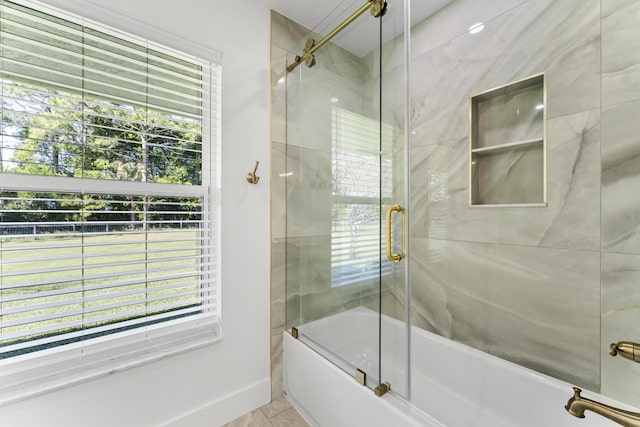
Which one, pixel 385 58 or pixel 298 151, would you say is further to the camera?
pixel 298 151

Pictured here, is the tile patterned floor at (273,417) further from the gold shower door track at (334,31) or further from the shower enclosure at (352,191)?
the gold shower door track at (334,31)

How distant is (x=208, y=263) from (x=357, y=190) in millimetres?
962

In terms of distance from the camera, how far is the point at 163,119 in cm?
147

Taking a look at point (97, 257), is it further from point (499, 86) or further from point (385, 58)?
point (499, 86)

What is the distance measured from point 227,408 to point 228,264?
846 millimetres

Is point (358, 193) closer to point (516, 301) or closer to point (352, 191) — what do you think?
point (352, 191)

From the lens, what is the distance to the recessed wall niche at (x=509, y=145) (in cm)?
147

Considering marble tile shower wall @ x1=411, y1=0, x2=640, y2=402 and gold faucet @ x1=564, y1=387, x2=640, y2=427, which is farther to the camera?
marble tile shower wall @ x1=411, y1=0, x2=640, y2=402

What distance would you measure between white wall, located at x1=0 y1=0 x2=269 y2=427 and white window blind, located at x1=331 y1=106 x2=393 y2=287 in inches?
20.2

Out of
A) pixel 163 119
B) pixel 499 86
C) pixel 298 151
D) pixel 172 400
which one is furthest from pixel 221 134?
pixel 499 86


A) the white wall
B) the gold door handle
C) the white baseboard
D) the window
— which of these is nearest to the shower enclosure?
the gold door handle

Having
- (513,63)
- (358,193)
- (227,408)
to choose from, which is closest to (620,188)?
(513,63)

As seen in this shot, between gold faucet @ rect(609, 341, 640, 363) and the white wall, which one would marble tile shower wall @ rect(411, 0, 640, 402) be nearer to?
gold faucet @ rect(609, 341, 640, 363)

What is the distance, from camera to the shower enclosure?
120 centimetres
